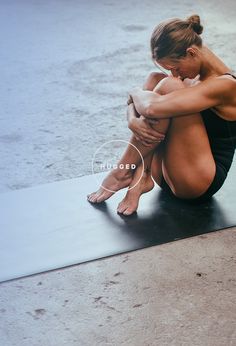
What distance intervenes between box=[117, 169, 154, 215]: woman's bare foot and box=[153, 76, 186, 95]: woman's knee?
29 cm

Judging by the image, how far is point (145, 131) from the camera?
6.70 ft

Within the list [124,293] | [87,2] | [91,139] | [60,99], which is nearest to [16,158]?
[91,139]

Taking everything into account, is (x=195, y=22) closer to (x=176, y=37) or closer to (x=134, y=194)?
(x=176, y=37)

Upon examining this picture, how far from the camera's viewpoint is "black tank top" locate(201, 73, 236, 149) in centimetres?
203

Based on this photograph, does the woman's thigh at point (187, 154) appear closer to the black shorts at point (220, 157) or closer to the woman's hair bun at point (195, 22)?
the black shorts at point (220, 157)

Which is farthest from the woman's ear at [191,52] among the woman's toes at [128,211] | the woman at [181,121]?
the woman's toes at [128,211]

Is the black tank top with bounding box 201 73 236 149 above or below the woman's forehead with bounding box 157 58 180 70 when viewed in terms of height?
below

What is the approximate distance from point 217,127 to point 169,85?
0.20 metres

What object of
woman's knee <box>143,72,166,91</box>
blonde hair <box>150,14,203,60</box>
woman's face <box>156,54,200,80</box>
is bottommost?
woman's knee <box>143,72,166,91</box>

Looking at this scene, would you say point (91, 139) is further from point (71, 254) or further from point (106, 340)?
point (106, 340)

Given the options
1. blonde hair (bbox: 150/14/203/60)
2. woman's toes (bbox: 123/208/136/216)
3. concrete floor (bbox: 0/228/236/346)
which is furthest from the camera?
woman's toes (bbox: 123/208/136/216)

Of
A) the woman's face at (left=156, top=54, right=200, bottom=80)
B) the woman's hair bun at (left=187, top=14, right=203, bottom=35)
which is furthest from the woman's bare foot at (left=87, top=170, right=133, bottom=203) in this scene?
the woman's hair bun at (left=187, top=14, right=203, bottom=35)

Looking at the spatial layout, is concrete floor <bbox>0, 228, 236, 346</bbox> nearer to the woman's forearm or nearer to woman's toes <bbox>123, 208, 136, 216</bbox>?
woman's toes <bbox>123, 208, 136, 216</bbox>

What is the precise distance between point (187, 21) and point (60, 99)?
4.29 feet
